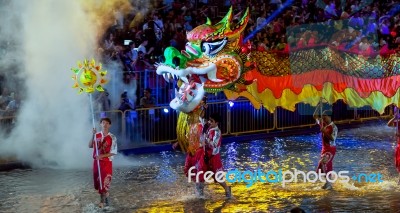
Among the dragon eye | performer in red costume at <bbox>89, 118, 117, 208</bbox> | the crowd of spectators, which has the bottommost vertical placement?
performer in red costume at <bbox>89, 118, 117, 208</bbox>

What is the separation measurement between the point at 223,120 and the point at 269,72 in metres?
6.19

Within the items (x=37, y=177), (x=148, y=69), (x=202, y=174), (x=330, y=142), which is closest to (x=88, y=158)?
(x=37, y=177)

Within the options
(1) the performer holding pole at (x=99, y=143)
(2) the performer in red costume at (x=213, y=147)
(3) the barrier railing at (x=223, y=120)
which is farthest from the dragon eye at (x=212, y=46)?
(3) the barrier railing at (x=223, y=120)

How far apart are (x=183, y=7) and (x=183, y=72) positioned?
32.4ft

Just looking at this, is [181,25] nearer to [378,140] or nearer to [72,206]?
[378,140]

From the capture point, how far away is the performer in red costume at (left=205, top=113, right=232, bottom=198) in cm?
1187

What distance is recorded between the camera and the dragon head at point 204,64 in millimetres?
11719

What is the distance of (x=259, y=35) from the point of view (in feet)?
71.5

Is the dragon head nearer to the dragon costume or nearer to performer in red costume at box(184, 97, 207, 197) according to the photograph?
the dragon costume

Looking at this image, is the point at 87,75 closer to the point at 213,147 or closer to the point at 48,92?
the point at 213,147

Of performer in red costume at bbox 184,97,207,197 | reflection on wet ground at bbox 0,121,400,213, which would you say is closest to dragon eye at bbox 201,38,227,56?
performer in red costume at bbox 184,97,207,197

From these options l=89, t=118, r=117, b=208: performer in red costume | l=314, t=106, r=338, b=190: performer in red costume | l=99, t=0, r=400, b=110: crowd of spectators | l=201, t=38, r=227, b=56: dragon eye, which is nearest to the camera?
l=89, t=118, r=117, b=208: performer in red costume

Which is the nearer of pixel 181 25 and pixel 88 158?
pixel 88 158

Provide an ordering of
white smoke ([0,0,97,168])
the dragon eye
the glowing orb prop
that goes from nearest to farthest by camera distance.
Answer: the glowing orb prop
the dragon eye
white smoke ([0,0,97,168])
